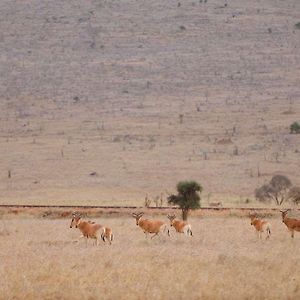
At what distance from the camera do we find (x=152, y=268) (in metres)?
14.3

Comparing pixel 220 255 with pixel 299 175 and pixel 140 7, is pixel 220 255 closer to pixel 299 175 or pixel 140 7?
pixel 299 175

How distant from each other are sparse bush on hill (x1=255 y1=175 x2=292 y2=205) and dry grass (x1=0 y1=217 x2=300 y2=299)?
2944 centimetres

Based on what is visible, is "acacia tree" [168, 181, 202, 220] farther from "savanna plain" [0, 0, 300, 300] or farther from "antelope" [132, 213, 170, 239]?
"antelope" [132, 213, 170, 239]

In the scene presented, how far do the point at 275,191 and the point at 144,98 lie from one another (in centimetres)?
4020

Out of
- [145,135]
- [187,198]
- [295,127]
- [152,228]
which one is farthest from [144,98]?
[152,228]

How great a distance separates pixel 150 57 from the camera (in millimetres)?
103750

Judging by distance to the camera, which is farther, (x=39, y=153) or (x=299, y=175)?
(x=39, y=153)

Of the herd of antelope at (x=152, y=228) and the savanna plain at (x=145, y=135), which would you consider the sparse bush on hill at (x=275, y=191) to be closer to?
the savanna plain at (x=145, y=135)

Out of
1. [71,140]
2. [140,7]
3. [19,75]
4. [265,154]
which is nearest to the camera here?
[265,154]

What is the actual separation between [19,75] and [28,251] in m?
81.1

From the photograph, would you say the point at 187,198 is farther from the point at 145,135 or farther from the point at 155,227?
the point at 145,135

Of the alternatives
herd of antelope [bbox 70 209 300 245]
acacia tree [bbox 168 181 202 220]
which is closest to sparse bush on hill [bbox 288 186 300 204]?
acacia tree [bbox 168 181 202 220]

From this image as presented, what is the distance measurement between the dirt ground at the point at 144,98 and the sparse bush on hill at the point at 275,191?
1239mm

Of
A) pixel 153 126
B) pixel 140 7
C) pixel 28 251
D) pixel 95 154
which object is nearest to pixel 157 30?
pixel 140 7
